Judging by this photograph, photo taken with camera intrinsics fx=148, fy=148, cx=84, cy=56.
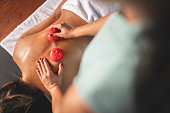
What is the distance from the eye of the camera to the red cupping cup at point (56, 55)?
2.75 ft

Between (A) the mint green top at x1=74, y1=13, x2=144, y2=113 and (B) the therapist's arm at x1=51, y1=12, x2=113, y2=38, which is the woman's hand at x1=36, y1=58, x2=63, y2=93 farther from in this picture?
(A) the mint green top at x1=74, y1=13, x2=144, y2=113

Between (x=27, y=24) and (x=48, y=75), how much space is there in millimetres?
789

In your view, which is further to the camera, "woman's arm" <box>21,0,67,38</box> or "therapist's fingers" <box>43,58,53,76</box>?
"woman's arm" <box>21,0,67,38</box>

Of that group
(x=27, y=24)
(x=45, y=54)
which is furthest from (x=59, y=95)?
(x=27, y=24)

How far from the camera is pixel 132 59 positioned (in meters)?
0.29

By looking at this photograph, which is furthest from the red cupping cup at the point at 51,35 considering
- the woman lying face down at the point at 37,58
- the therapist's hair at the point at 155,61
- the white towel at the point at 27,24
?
the therapist's hair at the point at 155,61

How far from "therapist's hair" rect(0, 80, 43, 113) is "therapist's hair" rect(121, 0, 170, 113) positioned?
741mm

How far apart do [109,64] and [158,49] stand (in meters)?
0.10

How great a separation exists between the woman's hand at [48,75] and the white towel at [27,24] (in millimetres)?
587

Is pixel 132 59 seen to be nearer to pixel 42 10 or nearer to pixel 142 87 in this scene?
pixel 142 87

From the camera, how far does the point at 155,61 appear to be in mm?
272

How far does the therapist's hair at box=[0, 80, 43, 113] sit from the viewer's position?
32.1 inches

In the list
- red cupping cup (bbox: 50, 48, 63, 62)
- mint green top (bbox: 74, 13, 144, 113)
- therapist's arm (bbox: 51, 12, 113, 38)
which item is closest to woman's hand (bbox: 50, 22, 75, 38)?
therapist's arm (bbox: 51, 12, 113, 38)

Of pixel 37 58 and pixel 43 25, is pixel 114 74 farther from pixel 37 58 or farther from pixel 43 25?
pixel 43 25
